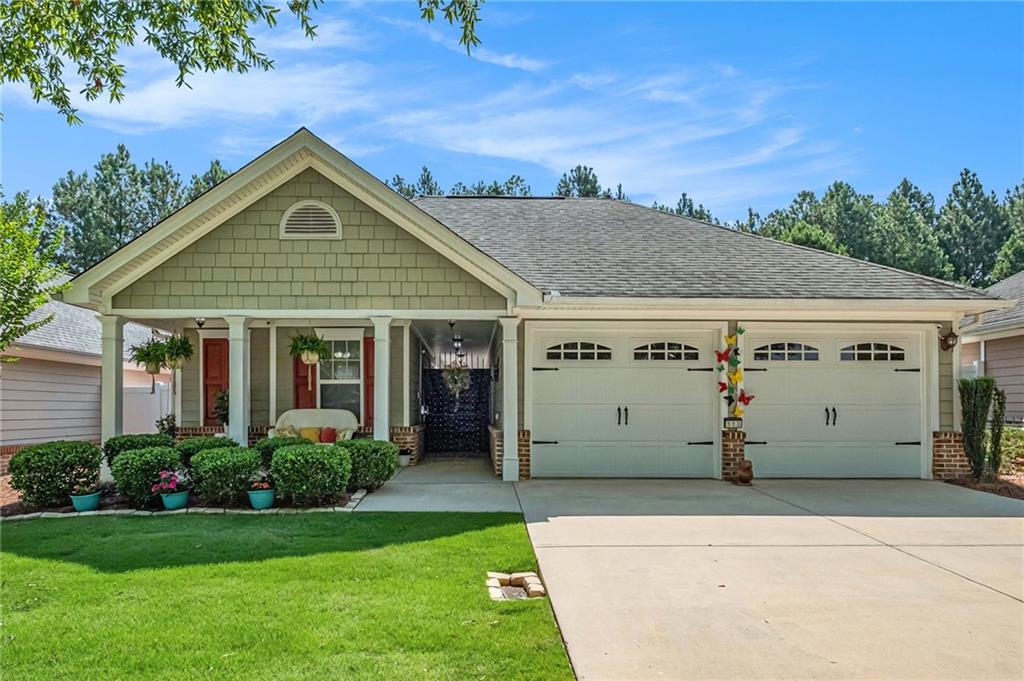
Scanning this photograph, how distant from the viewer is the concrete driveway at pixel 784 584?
3963 millimetres

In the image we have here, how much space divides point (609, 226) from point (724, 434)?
4.69 m

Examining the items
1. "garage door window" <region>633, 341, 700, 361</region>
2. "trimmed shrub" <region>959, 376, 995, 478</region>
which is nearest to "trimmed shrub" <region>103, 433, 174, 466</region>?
"garage door window" <region>633, 341, 700, 361</region>

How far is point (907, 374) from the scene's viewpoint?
11.2m

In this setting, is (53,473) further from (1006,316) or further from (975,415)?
(1006,316)

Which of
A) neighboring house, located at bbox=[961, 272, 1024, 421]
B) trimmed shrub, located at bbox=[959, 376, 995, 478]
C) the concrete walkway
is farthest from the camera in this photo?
neighboring house, located at bbox=[961, 272, 1024, 421]

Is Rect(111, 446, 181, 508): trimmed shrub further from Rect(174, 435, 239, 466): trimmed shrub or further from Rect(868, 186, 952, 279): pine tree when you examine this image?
Rect(868, 186, 952, 279): pine tree

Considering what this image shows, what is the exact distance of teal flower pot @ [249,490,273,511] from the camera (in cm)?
829

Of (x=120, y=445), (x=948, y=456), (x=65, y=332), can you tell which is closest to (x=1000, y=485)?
(x=948, y=456)

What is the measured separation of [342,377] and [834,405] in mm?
8544

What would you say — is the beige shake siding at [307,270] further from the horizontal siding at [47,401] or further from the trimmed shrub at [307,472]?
the horizontal siding at [47,401]

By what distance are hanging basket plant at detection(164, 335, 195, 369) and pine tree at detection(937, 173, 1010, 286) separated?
40479 mm

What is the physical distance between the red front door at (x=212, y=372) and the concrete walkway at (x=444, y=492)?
4080 mm

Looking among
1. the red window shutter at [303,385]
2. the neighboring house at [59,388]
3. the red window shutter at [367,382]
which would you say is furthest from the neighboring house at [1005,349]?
the neighboring house at [59,388]

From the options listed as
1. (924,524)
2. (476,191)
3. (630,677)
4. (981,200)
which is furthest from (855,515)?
(981,200)
